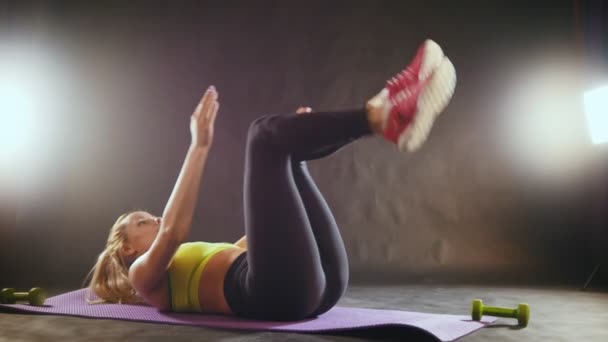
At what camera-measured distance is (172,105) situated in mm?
3947

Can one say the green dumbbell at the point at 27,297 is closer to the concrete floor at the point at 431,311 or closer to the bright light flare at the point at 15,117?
the concrete floor at the point at 431,311

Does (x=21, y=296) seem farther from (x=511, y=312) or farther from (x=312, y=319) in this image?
(x=511, y=312)

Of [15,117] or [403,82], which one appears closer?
[403,82]

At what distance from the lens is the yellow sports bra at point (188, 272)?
2195 mm

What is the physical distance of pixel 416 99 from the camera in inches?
71.3

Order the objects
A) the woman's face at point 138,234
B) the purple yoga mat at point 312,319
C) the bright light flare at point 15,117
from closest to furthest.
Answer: the purple yoga mat at point 312,319
the woman's face at point 138,234
the bright light flare at point 15,117

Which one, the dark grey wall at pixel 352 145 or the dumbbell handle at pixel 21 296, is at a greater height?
the dark grey wall at pixel 352 145

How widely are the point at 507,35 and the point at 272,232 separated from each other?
2585 mm

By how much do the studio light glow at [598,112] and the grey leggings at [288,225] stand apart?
1828 millimetres

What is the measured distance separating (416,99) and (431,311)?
1.07 metres

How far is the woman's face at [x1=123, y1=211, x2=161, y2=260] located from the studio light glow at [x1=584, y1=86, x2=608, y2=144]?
90.6 inches

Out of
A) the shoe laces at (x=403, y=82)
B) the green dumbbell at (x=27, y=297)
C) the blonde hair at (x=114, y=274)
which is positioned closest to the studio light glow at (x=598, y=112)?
the shoe laces at (x=403, y=82)

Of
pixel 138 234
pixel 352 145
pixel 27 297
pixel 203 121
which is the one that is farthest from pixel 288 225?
pixel 352 145

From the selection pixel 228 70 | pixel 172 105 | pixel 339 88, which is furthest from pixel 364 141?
pixel 172 105
